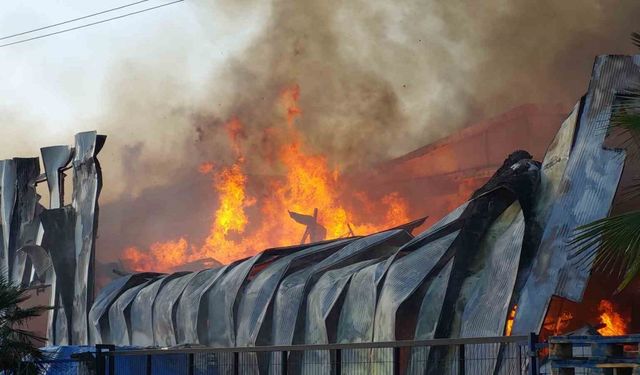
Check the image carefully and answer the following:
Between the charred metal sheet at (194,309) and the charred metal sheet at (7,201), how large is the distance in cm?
1123

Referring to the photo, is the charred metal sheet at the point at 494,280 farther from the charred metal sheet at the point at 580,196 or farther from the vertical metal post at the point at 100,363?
the vertical metal post at the point at 100,363

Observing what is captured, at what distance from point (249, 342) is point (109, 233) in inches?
1304

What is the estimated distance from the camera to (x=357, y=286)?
2705cm

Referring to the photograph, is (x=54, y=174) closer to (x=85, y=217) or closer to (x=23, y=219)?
(x=85, y=217)

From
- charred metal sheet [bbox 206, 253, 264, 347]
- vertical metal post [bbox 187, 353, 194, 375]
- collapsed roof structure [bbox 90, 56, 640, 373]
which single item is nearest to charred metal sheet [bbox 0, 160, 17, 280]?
charred metal sheet [bbox 206, 253, 264, 347]

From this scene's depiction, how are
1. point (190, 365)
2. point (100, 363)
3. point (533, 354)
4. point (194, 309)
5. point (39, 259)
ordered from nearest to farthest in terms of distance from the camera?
point (533, 354) < point (190, 365) < point (100, 363) < point (194, 309) < point (39, 259)

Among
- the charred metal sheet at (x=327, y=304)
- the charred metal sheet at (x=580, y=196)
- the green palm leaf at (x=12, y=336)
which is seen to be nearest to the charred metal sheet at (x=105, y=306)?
the charred metal sheet at (x=327, y=304)

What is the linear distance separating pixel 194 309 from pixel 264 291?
349 centimetres

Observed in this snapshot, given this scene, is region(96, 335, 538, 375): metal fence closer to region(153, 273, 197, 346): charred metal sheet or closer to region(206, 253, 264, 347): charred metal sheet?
region(206, 253, 264, 347): charred metal sheet

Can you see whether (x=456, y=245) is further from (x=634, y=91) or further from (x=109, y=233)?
(x=109, y=233)

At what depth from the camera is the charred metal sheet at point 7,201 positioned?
142ft

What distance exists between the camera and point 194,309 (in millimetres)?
33469

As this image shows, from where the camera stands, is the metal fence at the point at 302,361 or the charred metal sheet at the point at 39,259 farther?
the charred metal sheet at the point at 39,259

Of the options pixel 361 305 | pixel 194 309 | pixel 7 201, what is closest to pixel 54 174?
pixel 7 201
